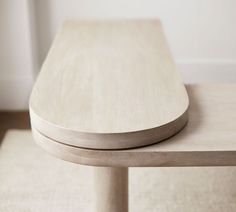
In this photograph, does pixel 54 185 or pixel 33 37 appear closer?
pixel 54 185

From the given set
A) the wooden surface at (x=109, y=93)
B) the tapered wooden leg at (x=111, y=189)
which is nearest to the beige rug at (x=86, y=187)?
the tapered wooden leg at (x=111, y=189)

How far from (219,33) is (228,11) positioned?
0.10 metres

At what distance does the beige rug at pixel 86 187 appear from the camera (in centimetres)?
139

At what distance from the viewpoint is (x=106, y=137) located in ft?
2.82

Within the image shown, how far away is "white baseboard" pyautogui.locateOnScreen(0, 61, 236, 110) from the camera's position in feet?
6.50

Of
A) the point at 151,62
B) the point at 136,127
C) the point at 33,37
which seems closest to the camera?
the point at 136,127

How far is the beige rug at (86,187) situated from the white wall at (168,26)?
0.49 metres

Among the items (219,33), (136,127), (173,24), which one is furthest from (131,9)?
(136,127)

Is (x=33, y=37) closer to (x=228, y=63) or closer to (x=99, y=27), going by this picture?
(x=99, y=27)

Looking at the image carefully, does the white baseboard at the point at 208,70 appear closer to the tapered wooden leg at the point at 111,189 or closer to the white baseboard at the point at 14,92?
the white baseboard at the point at 14,92

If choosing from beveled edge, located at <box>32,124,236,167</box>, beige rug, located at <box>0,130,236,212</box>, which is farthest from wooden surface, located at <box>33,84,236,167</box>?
beige rug, located at <box>0,130,236,212</box>

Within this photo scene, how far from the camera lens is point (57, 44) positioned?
136 centimetres

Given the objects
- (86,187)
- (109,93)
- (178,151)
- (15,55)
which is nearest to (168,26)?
(15,55)

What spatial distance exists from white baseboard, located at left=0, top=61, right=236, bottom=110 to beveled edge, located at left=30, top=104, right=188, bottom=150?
3.65 ft
